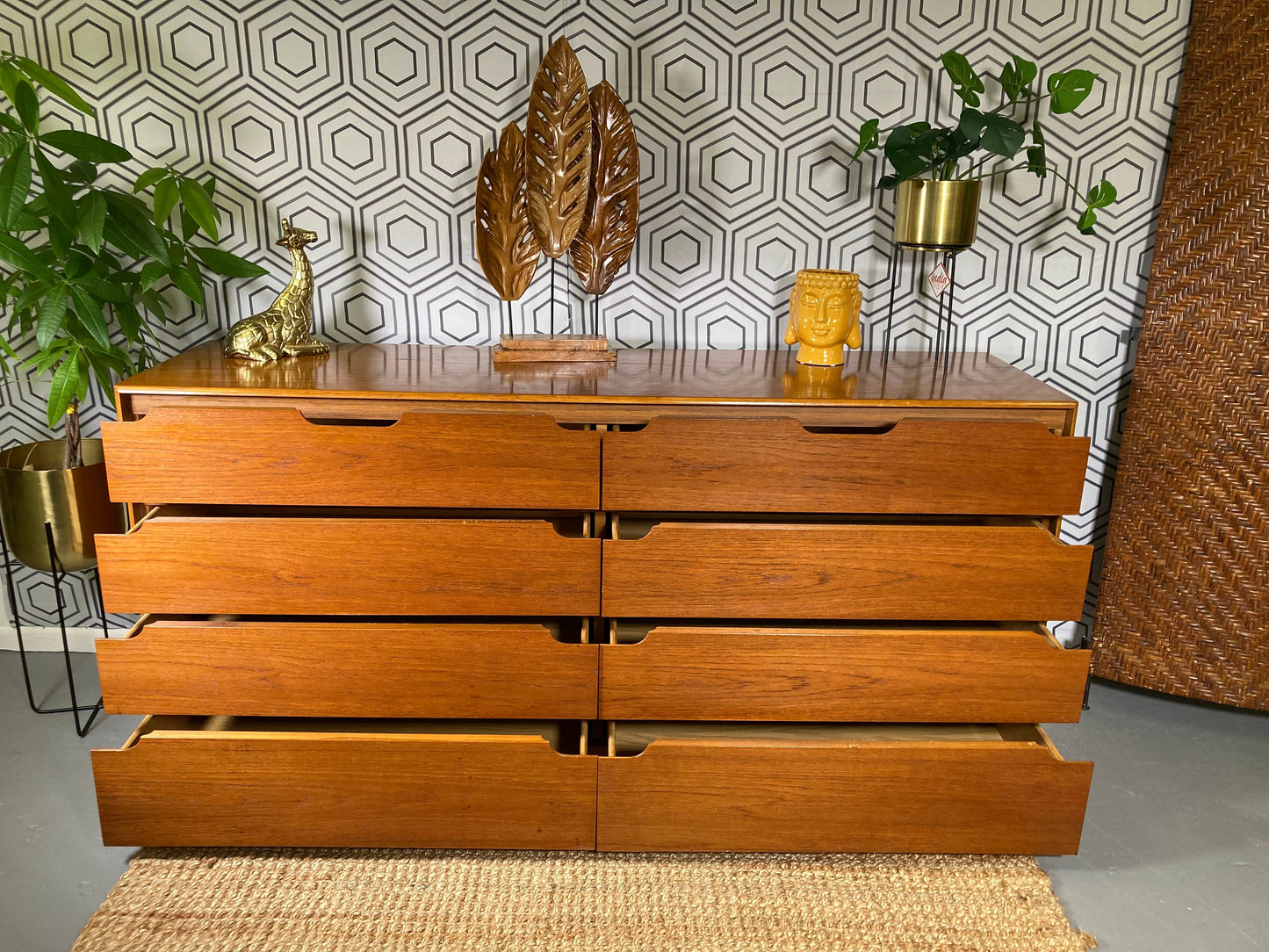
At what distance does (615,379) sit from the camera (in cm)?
178

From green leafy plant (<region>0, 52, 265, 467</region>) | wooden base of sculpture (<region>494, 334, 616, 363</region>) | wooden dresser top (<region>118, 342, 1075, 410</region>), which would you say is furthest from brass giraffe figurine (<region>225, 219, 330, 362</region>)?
wooden base of sculpture (<region>494, 334, 616, 363</region>)

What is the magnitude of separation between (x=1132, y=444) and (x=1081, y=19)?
914 mm

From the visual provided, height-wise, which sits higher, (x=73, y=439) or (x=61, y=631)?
(x=73, y=439)

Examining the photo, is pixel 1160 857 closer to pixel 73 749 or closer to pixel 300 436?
pixel 300 436

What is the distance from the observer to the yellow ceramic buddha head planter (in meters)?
1.83

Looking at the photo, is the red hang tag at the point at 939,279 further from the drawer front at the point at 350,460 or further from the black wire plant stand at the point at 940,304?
the drawer front at the point at 350,460

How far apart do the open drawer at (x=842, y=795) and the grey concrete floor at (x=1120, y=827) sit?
0.16 m

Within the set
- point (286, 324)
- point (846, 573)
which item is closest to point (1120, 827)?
point (846, 573)

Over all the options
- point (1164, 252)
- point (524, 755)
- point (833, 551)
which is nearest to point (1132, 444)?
point (1164, 252)

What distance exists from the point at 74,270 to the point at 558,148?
96cm

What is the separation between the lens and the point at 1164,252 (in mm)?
2123

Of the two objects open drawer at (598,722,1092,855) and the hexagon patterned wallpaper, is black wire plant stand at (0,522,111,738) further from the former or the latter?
open drawer at (598,722,1092,855)

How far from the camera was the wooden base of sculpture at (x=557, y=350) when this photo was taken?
6.24 feet

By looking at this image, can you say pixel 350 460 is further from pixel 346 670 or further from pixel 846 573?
pixel 846 573
